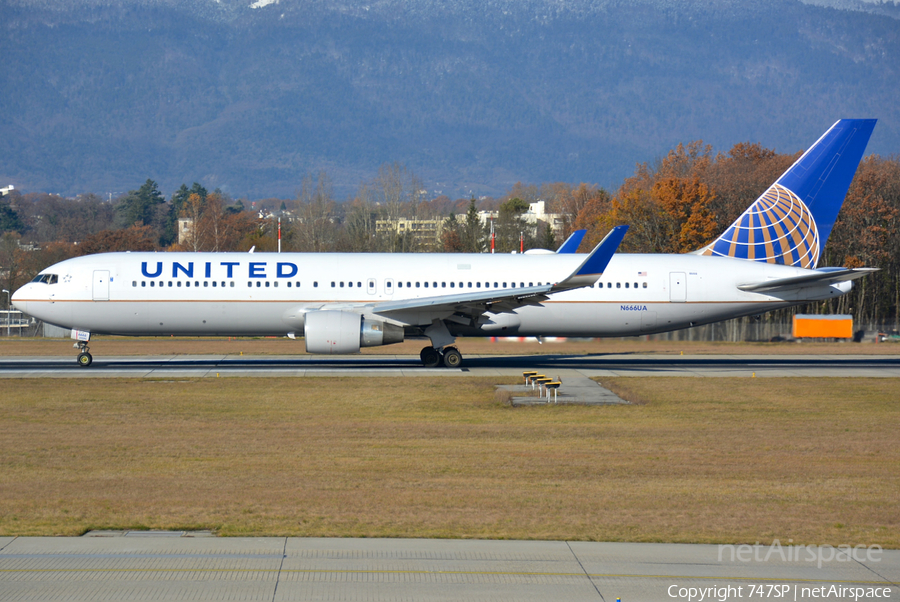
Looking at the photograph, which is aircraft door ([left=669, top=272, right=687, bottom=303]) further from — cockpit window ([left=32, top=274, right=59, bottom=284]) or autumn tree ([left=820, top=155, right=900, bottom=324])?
autumn tree ([left=820, top=155, right=900, bottom=324])

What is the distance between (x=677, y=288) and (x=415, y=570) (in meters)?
24.3

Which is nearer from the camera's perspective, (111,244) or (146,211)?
(111,244)

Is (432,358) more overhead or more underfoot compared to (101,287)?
more underfoot

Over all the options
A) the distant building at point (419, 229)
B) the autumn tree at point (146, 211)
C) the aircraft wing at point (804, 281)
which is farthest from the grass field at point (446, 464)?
the autumn tree at point (146, 211)

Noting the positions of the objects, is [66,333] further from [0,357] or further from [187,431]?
[187,431]

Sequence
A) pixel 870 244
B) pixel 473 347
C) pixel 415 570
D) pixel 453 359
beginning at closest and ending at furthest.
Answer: pixel 415 570 < pixel 453 359 < pixel 473 347 < pixel 870 244

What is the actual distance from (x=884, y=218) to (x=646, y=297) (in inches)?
1620

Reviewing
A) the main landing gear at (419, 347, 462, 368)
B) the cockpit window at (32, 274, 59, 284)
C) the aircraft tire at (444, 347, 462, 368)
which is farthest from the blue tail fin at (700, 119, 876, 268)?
the cockpit window at (32, 274, 59, 284)

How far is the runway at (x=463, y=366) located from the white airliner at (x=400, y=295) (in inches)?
50.2

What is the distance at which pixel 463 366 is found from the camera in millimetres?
31328

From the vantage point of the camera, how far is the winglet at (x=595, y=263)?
26641mm

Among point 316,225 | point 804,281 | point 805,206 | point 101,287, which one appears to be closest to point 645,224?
point 805,206

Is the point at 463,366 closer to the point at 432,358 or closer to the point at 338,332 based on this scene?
the point at 432,358

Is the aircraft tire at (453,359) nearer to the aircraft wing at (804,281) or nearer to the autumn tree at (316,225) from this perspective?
the aircraft wing at (804,281)
